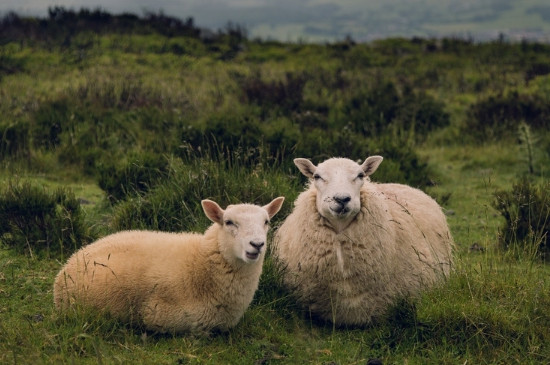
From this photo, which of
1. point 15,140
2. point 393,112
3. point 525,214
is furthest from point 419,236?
point 393,112

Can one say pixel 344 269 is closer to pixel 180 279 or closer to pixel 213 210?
pixel 213 210

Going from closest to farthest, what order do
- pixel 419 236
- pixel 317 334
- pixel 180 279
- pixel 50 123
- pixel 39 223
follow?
pixel 180 279 → pixel 317 334 → pixel 419 236 → pixel 39 223 → pixel 50 123

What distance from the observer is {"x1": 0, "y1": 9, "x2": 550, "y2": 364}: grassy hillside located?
13.9ft

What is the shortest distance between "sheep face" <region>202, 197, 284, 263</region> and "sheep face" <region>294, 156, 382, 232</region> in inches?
20.2

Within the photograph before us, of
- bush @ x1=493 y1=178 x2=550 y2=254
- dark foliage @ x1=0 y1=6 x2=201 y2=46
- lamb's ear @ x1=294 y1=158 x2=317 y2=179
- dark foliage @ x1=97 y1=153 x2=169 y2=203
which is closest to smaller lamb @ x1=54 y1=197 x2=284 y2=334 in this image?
lamb's ear @ x1=294 y1=158 x2=317 y2=179

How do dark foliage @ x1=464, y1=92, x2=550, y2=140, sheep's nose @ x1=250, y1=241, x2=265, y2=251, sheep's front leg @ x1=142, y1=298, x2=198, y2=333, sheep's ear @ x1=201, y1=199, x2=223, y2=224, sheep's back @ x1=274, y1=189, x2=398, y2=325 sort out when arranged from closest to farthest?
sheep's nose @ x1=250, y1=241, x2=265, y2=251 → sheep's front leg @ x1=142, y1=298, x2=198, y2=333 → sheep's ear @ x1=201, y1=199, x2=223, y2=224 → sheep's back @ x1=274, y1=189, x2=398, y2=325 → dark foliage @ x1=464, y1=92, x2=550, y2=140

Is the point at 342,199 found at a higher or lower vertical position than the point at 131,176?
higher

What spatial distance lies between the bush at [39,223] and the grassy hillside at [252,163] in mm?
20

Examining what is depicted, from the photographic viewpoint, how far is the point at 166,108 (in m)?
11.9

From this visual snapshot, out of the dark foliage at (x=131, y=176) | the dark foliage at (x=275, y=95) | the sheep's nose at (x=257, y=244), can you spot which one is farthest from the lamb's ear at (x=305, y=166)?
the dark foliage at (x=275, y=95)

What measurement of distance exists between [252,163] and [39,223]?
225cm

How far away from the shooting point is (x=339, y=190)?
464 centimetres

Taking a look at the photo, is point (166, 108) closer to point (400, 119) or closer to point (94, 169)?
point (94, 169)

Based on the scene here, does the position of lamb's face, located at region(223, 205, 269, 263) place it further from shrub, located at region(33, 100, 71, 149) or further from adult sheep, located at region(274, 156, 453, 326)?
shrub, located at region(33, 100, 71, 149)
